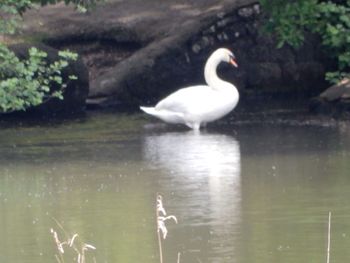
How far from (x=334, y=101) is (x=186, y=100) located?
201 centimetres

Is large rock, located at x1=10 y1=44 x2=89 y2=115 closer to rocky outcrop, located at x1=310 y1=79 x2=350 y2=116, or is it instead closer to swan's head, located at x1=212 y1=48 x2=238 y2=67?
swan's head, located at x1=212 y1=48 x2=238 y2=67

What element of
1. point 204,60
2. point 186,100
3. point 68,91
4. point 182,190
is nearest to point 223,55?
point 186,100

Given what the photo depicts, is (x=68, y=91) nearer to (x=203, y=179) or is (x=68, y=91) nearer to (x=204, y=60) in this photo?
(x=204, y=60)

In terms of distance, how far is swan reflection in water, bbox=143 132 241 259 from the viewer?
9.05m

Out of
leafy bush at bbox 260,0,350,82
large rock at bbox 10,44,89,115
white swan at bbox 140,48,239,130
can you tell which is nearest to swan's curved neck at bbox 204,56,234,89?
white swan at bbox 140,48,239,130

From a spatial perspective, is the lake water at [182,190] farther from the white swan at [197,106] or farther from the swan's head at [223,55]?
the swan's head at [223,55]

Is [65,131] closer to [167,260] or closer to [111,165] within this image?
[111,165]

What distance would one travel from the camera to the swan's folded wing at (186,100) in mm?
15516

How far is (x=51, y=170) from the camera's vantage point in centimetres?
1200

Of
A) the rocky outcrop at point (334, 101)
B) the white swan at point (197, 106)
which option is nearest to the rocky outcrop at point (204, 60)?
the rocky outcrop at point (334, 101)

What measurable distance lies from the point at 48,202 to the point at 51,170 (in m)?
1.66

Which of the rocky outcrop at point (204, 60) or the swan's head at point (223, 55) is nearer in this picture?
the swan's head at point (223, 55)

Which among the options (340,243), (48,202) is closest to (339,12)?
(48,202)

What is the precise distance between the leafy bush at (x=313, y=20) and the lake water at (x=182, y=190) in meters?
1.00
